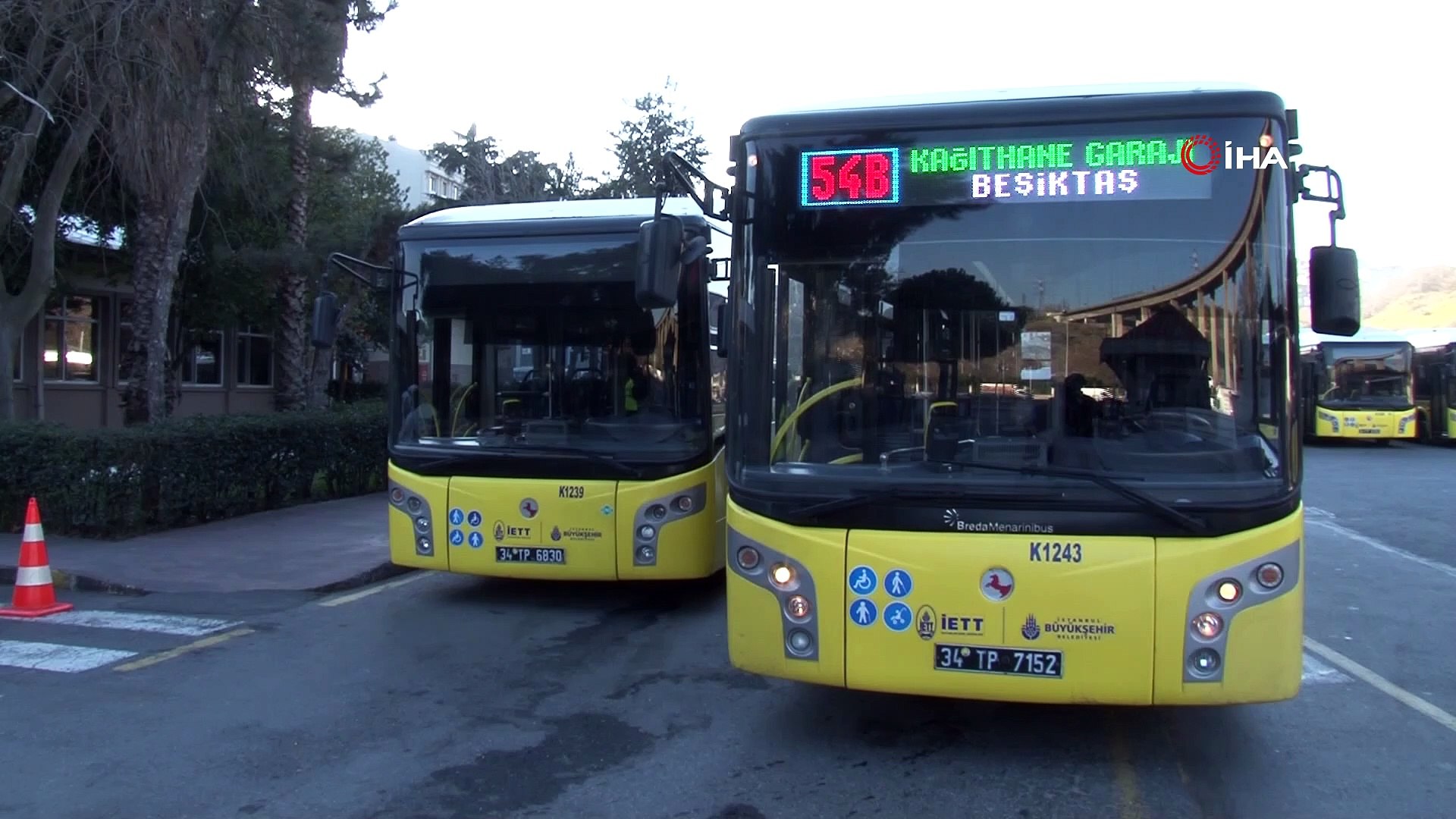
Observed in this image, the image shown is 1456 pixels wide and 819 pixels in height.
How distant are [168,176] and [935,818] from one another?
13.1 metres

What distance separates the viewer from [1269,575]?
511cm

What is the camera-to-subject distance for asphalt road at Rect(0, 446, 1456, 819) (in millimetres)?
5176

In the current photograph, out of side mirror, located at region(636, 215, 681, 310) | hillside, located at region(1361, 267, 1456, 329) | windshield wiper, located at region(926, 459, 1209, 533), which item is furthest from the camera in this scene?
hillside, located at region(1361, 267, 1456, 329)

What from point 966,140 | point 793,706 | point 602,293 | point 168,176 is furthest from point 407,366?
point 168,176

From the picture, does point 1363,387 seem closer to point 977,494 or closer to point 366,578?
point 366,578

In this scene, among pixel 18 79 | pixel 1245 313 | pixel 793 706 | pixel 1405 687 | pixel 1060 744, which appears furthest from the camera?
pixel 18 79

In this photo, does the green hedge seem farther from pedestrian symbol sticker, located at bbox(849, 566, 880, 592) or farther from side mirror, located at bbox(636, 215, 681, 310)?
pedestrian symbol sticker, located at bbox(849, 566, 880, 592)

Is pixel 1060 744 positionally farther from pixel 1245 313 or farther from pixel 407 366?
pixel 407 366

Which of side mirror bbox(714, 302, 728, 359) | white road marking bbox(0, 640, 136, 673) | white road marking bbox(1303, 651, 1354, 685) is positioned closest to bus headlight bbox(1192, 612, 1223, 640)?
white road marking bbox(1303, 651, 1354, 685)

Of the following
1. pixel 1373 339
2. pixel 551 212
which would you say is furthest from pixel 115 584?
pixel 1373 339

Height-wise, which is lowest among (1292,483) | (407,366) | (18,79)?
(1292,483)

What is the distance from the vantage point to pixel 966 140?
5.50m

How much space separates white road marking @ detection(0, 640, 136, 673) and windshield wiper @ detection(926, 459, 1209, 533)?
226 inches

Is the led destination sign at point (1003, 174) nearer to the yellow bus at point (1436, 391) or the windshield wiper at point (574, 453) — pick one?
the windshield wiper at point (574, 453)
